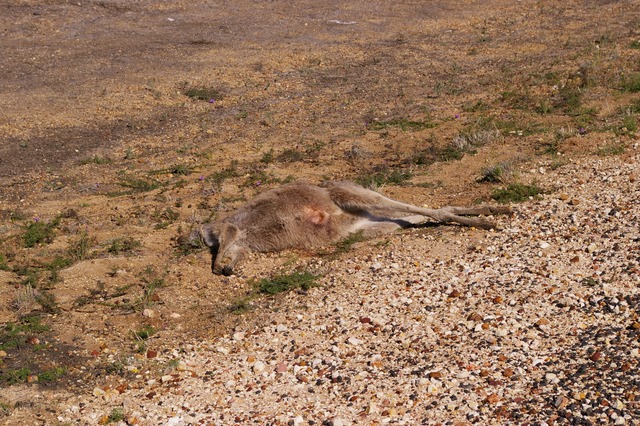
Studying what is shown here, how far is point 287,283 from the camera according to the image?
255 inches

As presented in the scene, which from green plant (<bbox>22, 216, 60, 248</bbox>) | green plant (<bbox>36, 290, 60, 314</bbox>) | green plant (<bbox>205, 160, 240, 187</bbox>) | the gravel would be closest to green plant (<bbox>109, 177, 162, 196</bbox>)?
green plant (<bbox>205, 160, 240, 187</bbox>)

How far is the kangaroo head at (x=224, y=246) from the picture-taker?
7.00 meters

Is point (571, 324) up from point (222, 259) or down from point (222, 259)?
up

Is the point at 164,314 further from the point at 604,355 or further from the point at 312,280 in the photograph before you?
the point at 604,355

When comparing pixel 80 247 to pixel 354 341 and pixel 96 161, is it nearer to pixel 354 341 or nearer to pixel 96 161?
pixel 96 161

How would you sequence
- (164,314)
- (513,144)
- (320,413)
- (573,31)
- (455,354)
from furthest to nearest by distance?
(573,31) < (513,144) < (164,314) < (455,354) < (320,413)

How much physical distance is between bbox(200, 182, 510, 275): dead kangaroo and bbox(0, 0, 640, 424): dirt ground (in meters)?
0.21

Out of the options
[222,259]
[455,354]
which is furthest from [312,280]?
[455,354]

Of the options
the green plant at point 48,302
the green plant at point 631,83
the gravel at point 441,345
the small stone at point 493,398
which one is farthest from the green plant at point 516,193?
the green plant at point 48,302

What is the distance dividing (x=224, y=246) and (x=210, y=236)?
1.33 ft

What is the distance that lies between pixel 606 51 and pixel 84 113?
9158 mm

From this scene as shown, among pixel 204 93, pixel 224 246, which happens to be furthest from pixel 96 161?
pixel 224 246

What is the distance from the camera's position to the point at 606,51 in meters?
13.2

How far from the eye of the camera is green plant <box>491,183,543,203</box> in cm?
750
